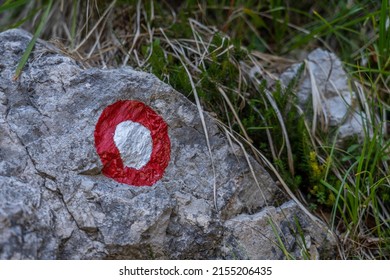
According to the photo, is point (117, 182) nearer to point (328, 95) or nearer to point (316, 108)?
point (316, 108)

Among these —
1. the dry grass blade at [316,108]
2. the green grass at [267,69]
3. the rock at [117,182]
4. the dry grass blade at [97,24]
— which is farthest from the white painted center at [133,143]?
the dry grass blade at [316,108]

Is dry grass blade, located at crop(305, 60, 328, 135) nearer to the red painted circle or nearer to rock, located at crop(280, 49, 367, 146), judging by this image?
rock, located at crop(280, 49, 367, 146)

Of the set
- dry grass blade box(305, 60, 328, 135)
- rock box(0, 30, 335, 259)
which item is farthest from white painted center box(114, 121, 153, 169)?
dry grass blade box(305, 60, 328, 135)

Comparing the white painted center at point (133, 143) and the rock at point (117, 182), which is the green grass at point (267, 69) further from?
the white painted center at point (133, 143)

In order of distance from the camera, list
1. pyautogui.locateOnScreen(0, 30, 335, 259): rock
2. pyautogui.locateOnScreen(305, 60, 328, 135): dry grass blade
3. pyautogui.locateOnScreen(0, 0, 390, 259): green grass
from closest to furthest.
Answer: pyautogui.locateOnScreen(0, 30, 335, 259): rock < pyautogui.locateOnScreen(0, 0, 390, 259): green grass < pyautogui.locateOnScreen(305, 60, 328, 135): dry grass blade

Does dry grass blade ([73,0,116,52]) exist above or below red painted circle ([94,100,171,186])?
above
